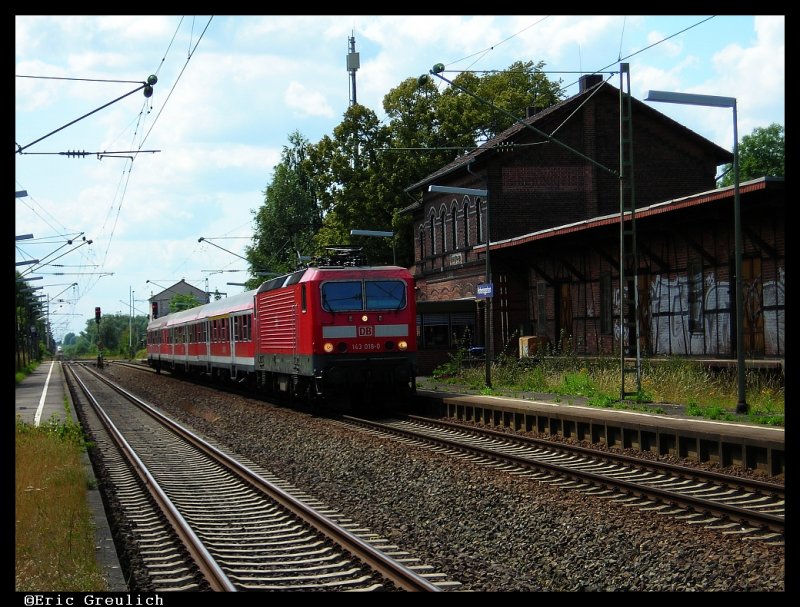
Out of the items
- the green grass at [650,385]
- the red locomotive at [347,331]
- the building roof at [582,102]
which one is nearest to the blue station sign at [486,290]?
the red locomotive at [347,331]

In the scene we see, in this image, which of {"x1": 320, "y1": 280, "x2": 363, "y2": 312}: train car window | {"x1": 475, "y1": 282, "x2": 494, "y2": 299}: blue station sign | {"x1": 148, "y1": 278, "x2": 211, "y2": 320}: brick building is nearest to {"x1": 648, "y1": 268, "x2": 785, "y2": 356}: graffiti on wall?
{"x1": 475, "y1": 282, "x2": 494, "y2": 299}: blue station sign

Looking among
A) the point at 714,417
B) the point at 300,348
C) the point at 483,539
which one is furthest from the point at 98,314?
the point at 483,539

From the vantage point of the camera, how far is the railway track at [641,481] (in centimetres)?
947

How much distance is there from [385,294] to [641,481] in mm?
10501

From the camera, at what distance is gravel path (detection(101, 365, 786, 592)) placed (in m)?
7.66

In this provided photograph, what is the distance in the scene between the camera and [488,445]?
16.0 meters

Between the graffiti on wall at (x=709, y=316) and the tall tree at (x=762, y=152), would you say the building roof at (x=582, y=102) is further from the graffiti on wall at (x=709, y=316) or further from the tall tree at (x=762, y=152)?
the tall tree at (x=762, y=152)

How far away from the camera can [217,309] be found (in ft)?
117

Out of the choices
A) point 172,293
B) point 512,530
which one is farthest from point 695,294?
point 172,293

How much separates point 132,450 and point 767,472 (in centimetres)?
1019

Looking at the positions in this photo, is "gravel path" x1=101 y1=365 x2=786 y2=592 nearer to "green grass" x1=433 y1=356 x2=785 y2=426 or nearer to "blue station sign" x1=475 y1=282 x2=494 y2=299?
"green grass" x1=433 y1=356 x2=785 y2=426

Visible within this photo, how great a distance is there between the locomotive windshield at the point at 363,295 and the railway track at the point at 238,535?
5894 mm
